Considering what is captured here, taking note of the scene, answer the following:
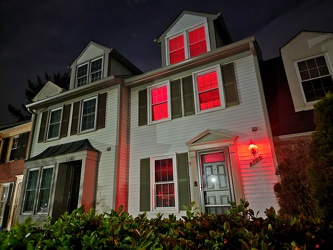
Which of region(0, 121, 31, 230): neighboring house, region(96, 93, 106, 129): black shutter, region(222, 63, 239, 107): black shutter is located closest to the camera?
region(222, 63, 239, 107): black shutter

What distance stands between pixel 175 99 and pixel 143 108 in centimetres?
145

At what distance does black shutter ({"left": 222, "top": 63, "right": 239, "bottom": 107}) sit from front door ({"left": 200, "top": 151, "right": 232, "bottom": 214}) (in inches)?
70.0

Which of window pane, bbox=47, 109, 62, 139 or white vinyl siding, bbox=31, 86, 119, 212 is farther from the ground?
window pane, bbox=47, 109, 62, 139

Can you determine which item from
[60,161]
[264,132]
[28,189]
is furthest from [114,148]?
[264,132]

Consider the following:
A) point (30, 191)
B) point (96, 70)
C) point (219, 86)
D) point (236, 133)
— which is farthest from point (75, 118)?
point (236, 133)

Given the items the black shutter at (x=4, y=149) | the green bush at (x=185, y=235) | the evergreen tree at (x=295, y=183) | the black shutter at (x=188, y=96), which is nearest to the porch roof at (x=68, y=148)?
the black shutter at (x=188, y=96)

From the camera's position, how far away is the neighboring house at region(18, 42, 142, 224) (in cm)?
796

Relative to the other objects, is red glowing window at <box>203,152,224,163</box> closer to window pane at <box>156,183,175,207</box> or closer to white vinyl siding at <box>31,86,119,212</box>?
window pane at <box>156,183,175,207</box>

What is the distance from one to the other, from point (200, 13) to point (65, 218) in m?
8.93

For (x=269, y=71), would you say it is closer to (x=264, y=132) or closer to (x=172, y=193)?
(x=264, y=132)

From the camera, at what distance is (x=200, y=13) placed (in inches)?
348

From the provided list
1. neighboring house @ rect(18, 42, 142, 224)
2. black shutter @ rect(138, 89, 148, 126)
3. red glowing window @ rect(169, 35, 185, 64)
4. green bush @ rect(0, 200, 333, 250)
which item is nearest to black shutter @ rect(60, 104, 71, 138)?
neighboring house @ rect(18, 42, 142, 224)

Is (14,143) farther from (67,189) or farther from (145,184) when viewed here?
(145,184)

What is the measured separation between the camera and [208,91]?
7766mm
